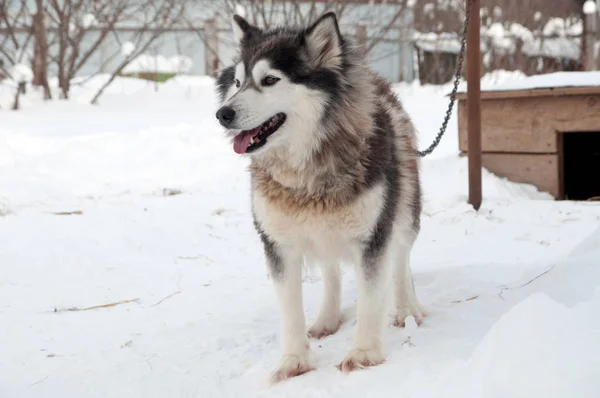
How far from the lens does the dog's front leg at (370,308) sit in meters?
2.46

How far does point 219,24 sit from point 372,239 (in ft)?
34.8

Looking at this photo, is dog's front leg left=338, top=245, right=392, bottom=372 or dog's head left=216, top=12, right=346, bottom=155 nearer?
dog's head left=216, top=12, right=346, bottom=155

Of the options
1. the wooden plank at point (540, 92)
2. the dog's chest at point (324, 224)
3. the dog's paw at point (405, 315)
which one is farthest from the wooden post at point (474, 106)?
the dog's chest at point (324, 224)

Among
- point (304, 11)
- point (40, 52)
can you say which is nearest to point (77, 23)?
point (40, 52)

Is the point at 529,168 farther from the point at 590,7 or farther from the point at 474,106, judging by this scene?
the point at 590,7

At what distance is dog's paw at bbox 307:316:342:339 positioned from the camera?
2.99 metres

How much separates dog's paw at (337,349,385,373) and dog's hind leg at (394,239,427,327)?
0.53 meters

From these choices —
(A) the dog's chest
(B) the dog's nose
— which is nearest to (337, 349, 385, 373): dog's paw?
(A) the dog's chest

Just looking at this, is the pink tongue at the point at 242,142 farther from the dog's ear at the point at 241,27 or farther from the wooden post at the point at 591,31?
the wooden post at the point at 591,31

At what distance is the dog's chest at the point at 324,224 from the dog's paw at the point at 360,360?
41 cm

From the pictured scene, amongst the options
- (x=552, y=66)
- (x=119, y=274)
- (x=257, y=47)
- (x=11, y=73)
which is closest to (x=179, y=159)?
(x=119, y=274)

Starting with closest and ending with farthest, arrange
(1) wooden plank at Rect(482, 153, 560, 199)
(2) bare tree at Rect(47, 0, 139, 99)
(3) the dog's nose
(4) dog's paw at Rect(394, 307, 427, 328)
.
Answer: (3) the dog's nose < (4) dog's paw at Rect(394, 307, 427, 328) < (1) wooden plank at Rect(482, 153, 560, 199) < (2) bare tree at Rect(47, 0, 139, 99)

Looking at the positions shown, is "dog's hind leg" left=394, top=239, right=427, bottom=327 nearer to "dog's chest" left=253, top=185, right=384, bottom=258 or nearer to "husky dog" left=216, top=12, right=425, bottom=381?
"husky dog" left=216, top=12, right=425, bottom=381

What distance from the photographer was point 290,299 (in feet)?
8.33
